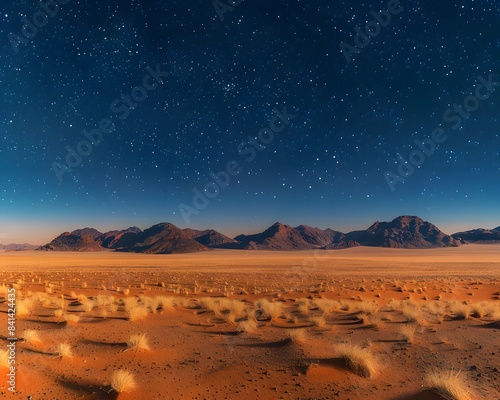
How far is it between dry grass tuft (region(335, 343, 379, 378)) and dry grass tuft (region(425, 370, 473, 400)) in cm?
119

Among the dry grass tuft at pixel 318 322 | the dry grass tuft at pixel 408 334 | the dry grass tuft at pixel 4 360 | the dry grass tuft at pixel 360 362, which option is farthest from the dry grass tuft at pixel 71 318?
the dry grass tuft at pixel 408 334

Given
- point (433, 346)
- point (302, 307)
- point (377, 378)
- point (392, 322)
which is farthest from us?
point (302, 307)

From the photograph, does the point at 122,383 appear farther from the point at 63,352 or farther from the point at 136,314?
the point at 136,314

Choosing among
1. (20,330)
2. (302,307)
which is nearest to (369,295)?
(302,307)

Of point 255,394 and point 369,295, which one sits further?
point 369,295

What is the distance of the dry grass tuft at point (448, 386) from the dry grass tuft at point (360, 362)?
3.90 feet

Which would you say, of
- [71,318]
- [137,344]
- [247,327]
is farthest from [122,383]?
[71,318]

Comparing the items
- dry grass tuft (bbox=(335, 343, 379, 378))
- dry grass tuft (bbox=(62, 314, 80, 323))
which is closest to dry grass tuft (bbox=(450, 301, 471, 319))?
dry grass tuft (bbox=(335, 343, 379, 378))

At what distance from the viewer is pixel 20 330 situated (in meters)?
11.0

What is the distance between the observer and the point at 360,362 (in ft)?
25.9

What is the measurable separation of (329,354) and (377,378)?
1664 millimetres

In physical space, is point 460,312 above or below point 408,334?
below

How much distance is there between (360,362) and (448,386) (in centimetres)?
192

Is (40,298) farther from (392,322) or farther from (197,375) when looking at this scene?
(392,322)
